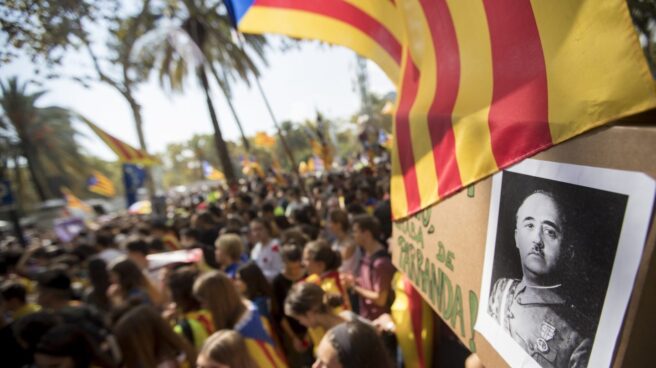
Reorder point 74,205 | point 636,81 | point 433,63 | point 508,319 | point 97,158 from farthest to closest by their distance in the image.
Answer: point 97,158, point 74,205, point 433,63, point 508,319, point 636,81

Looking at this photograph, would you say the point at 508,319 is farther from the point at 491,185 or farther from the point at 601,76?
the point at 601,76

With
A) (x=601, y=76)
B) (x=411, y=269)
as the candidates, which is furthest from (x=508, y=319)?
(x=411, y=269)

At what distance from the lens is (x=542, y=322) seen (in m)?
0.73

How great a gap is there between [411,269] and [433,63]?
2.48 ft

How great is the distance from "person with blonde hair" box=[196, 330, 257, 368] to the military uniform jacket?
1.58 metres

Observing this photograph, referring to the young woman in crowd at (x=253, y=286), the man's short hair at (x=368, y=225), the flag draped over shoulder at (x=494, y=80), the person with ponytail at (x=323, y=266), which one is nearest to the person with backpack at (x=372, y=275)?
the man's short hair at (x=368, y=225)

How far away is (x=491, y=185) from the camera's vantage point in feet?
2.99

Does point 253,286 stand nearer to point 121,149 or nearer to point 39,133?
point 121,149

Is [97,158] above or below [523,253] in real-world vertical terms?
below

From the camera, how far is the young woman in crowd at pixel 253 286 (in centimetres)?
316

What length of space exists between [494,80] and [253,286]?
271cm

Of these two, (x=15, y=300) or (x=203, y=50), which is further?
(x=203, y=50)

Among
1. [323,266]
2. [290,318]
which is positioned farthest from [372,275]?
[290,318]

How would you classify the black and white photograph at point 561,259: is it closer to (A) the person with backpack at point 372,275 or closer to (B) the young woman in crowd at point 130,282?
(A) the person with backpack at point 372,275
